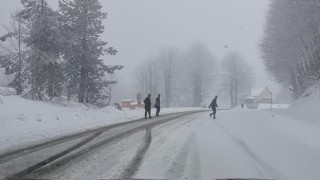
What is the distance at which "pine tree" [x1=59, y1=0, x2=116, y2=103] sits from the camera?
36.2m

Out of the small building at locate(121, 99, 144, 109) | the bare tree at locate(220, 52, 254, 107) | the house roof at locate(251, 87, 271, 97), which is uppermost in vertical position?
the bare tree at locate(220, 52, 254, 107)

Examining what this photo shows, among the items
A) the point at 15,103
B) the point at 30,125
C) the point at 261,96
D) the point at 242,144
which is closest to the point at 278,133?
the point at 242,144

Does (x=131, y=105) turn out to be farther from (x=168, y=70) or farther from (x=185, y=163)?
(x=185, y=163)

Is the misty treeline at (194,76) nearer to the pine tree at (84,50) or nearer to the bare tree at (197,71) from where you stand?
the bare tree at (197,71)

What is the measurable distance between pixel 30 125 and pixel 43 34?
13.8m

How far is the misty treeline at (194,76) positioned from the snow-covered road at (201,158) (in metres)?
63.3

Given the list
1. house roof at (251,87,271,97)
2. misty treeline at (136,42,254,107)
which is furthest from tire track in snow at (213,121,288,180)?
house roof at (251,87,271,97)

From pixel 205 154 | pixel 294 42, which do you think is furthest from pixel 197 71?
pixel 205 154

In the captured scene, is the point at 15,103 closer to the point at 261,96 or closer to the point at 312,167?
the point at 312,167

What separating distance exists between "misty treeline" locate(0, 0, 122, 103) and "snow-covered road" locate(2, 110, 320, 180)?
17737 mm

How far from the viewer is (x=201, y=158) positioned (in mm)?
10469

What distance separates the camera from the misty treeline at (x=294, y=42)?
26906 mm

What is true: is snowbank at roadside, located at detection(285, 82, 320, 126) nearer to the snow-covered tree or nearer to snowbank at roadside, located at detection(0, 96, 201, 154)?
snowbank at roadside, located at detection(0, 96, 201, 154)

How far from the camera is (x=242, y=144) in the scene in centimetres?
1320
